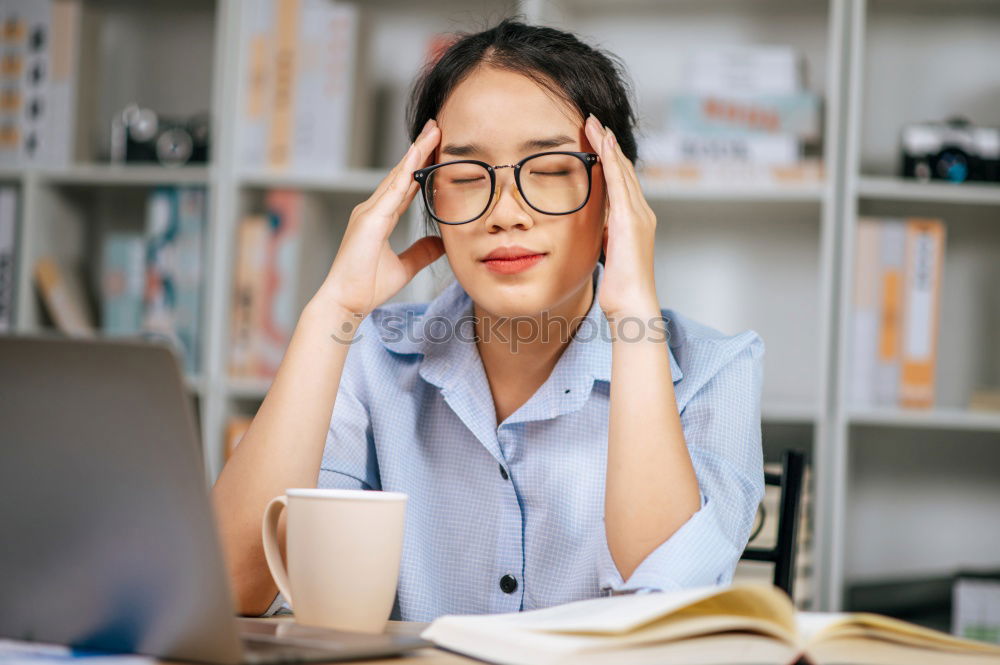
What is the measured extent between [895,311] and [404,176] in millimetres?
1321

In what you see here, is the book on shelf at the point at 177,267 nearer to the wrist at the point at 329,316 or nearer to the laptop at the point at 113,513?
the wrist at the point at 329,316

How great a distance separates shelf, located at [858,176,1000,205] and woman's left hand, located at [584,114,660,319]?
1156 mm

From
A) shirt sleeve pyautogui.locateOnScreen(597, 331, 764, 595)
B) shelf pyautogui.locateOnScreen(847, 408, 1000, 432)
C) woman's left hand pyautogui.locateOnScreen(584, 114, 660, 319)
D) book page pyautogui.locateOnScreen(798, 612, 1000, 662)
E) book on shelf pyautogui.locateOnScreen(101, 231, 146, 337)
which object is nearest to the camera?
book page pyautogui.locateOnScreen(798, 612, 1000, 662)

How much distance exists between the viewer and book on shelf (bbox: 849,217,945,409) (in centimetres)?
212

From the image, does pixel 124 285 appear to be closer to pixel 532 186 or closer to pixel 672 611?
pixel 532 186

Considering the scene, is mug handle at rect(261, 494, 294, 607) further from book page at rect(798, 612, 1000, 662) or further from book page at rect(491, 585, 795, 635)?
book page at rect(798, 612, 1000, 662)

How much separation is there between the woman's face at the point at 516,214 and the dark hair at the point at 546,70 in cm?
3

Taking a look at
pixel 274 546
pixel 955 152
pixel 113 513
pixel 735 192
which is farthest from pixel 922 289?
pixel 113 513

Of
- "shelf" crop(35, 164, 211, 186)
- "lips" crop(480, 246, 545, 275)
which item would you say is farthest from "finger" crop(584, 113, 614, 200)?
"shelf" crop(35, 164, 211, 186)

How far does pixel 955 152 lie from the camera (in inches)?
86.3

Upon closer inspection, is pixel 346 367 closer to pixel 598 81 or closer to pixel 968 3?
pixel 598 81

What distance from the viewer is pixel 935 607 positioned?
223 cm

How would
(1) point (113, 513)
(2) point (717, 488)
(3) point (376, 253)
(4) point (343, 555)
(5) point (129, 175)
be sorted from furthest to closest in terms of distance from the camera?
1. (5) point (129, 175)
2. (3) point (376, 253)
3. (2) point (717, 488)
4. (4) point (343, 555)
5. (1) point (113, 513)

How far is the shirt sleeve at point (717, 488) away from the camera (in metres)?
0.92
